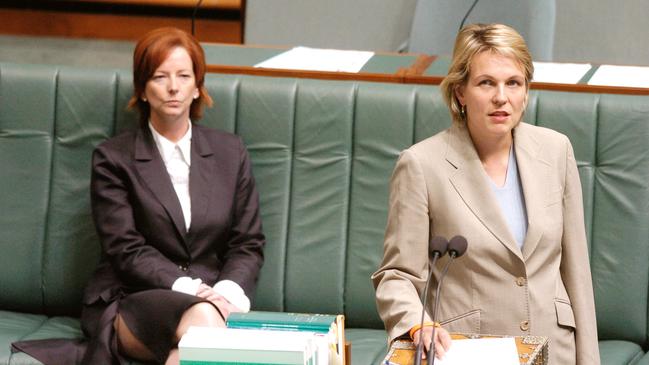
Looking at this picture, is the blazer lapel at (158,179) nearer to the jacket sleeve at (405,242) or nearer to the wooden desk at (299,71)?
the wooden desk at (299,71)

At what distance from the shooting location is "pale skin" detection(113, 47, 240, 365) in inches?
146

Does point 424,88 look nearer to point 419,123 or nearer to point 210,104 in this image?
point 419,123

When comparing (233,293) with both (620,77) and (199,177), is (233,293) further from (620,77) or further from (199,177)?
(620,77)

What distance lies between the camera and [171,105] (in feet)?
12.8

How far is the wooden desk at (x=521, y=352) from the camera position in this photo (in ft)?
7.42

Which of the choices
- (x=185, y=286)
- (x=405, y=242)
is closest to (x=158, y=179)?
(x=185, y=286)

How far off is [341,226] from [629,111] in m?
1.04

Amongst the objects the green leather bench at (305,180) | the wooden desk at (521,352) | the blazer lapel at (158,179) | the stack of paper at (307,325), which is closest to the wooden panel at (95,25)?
the green leather bench at (305,180)

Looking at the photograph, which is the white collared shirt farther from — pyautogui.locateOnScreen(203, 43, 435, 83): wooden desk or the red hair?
pyautogui.locateOnScreen(203, 43, 435, 83): wooden desk

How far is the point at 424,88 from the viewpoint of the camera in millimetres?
4039

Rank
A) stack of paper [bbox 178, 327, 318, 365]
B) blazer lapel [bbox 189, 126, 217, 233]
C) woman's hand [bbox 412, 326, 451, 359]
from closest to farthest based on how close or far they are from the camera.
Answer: stack of paper [bbox 178, 327, 318, 365]
woman's hand [bbox 412, 326, 451, 359]
blazer lapel [bbox 189, 126, 217, 233]

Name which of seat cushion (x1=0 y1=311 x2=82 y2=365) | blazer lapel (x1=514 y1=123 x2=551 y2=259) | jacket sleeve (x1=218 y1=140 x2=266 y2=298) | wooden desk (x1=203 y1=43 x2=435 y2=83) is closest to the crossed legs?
seat cushion (x1=0 y1=311 x2=82 y2=365)

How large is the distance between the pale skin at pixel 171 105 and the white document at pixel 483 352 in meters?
1.47

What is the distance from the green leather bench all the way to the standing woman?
3.47 feet
